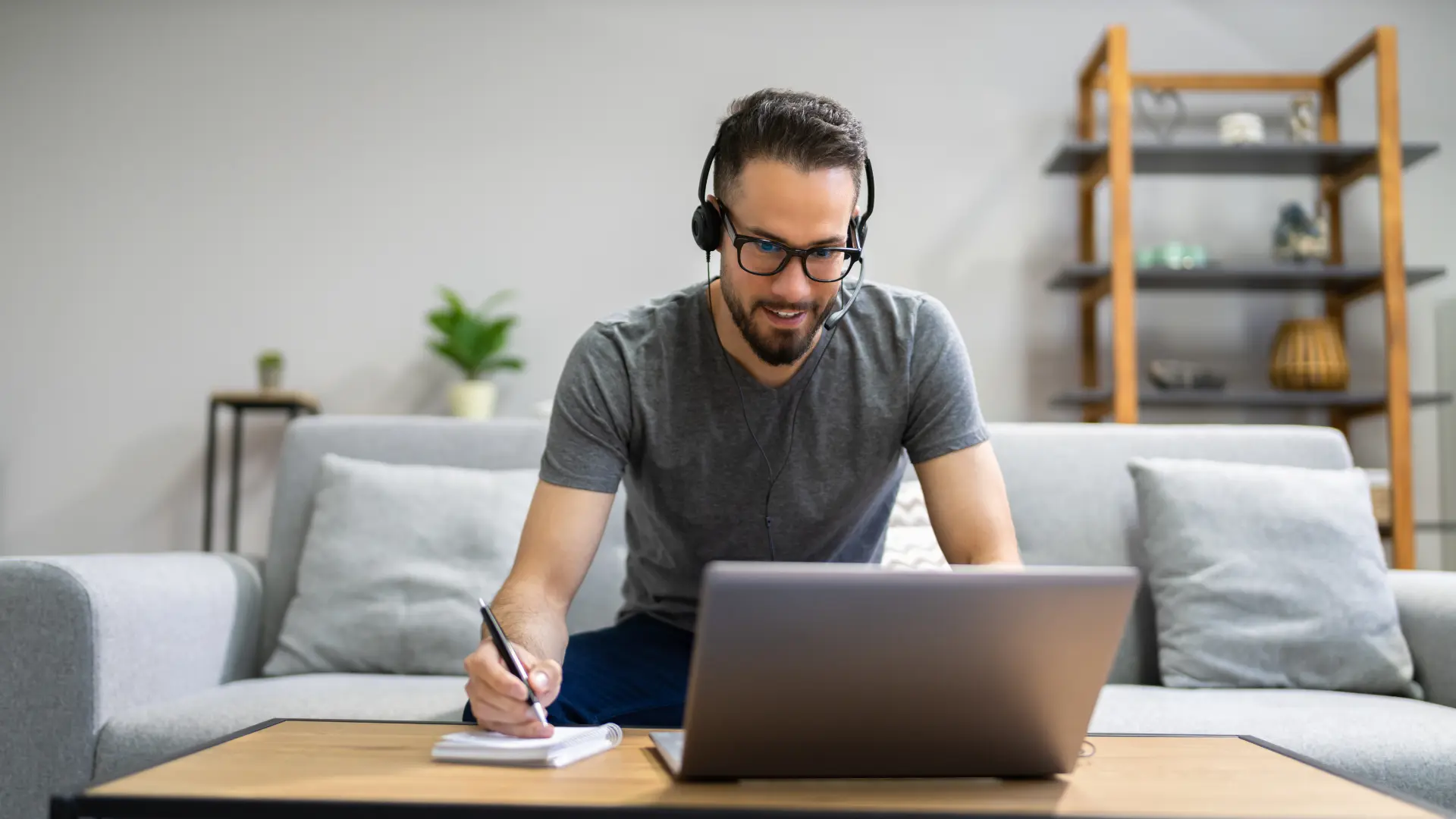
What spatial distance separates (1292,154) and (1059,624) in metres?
3.12

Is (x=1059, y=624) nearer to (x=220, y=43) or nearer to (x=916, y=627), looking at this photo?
(x=916, y=627)

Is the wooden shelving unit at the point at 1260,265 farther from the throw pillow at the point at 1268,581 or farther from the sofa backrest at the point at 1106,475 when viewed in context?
the throw pillow at the point at 1268,581

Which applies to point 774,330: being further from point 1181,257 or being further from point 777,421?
point 1181,257

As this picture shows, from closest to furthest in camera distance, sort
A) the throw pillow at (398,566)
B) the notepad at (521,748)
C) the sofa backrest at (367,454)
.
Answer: the notepad at (521,748) → the throw pillow at (398,566) → the sofa backrest at (367,454)

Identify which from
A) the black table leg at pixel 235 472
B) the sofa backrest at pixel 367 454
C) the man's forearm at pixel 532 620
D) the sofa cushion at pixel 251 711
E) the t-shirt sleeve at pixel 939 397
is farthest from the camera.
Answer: the black table leg at pixel 235 472

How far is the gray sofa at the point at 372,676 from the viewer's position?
1.47 meters

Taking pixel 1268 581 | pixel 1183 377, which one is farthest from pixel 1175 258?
pixel 1268 581

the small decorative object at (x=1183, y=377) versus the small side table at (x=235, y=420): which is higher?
the small decorative object at (x=1183, y=377)

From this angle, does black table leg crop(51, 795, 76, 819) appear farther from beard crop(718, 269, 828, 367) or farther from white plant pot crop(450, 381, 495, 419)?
white plant pot crop(450, 381, 495, 419)

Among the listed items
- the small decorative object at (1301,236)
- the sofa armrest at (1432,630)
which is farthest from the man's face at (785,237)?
the small decorative object at (1301,236)

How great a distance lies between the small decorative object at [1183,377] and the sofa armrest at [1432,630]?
1.60m

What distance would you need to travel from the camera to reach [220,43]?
150 inches

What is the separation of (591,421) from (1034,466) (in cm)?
96

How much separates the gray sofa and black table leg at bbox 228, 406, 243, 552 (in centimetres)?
167
